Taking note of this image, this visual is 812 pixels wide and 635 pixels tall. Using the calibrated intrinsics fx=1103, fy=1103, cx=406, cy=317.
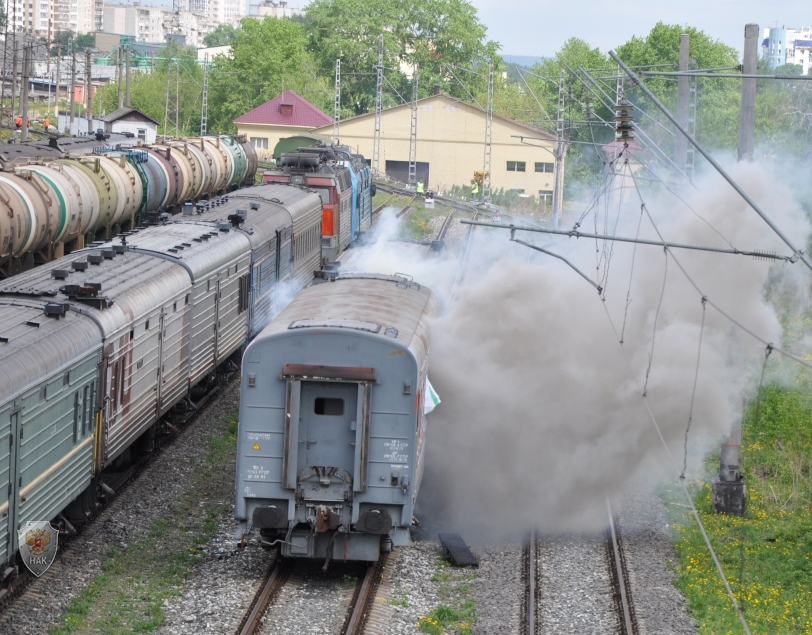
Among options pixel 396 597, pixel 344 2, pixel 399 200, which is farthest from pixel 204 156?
pixel 344 2

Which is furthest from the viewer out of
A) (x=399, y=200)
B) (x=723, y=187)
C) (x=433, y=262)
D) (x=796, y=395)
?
(x=399, y=200)

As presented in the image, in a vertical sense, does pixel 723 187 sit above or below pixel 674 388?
above

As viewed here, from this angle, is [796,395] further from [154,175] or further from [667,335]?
[154,175]

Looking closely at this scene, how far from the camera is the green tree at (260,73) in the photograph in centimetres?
9081

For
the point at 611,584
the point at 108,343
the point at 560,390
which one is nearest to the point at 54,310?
the point at 108,343

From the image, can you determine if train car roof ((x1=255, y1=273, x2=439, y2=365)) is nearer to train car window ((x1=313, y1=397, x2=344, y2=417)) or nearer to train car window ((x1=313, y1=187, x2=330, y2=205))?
train car window ((x1=313, y1=397, x2=344, y2=417))

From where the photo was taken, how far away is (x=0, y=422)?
1012cm

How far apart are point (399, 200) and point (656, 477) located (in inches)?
1507

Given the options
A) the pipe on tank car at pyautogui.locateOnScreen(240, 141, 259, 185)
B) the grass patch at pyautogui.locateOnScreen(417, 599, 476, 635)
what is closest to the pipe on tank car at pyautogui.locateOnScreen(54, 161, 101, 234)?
the grass patch at pyautogui.locateOnScreen(417, 599, 476, 635)

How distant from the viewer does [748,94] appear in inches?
731

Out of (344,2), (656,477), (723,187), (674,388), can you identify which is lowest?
(656,477)

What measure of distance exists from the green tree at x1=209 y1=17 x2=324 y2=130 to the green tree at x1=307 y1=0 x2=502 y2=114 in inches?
151

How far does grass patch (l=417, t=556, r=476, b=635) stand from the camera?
469 inches

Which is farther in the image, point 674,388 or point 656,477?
point 656,477
